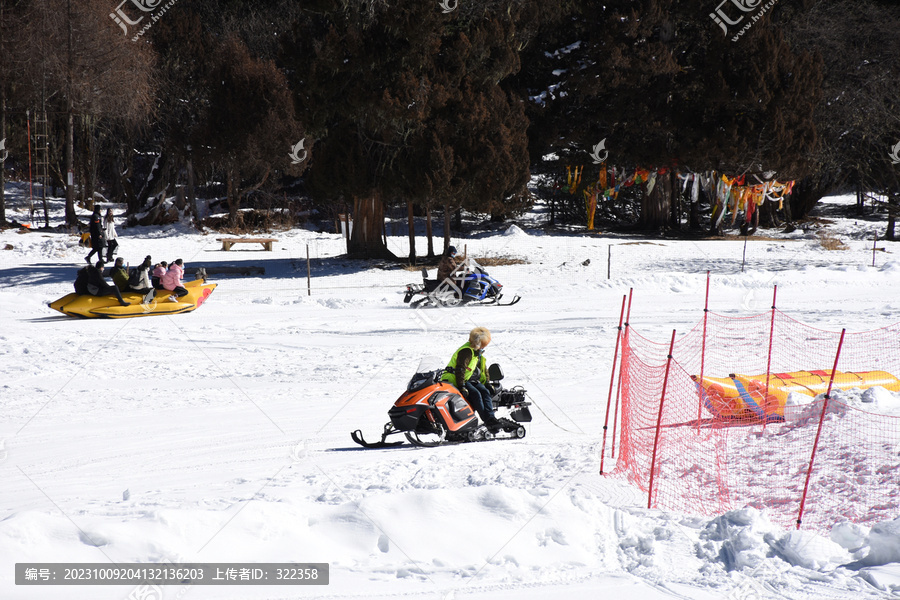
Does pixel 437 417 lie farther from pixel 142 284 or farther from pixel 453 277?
pixel 142 284

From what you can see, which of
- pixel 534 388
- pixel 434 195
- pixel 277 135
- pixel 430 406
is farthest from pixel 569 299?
pixel 277 135

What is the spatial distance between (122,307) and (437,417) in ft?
31.7

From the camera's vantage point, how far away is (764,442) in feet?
24.3

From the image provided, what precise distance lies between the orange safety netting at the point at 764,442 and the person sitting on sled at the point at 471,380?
1.34m

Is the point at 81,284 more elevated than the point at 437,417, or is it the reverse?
the point at 81,284

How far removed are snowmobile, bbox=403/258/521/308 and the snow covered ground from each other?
0.59 m

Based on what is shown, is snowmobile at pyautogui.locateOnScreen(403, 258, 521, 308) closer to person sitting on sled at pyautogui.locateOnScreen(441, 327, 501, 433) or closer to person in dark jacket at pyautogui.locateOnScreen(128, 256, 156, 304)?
person in dark jacket at pyautogui.locateOnScreen(128, 256, 156, 304)

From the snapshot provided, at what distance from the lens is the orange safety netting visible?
6020mm

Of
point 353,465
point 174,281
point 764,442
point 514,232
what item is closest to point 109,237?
point 174,281

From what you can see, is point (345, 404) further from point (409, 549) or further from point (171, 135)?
point (171, 135)

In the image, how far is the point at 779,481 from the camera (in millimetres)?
6434

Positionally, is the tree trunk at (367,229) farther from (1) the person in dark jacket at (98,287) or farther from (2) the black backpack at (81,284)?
(2) the black backpack at (81,284)

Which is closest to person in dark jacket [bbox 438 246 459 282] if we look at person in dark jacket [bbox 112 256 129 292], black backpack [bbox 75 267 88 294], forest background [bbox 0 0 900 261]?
forest background [bbox 0 0 900 261]

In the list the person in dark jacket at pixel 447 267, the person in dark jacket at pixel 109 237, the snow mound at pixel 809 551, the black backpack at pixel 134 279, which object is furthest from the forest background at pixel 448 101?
the snow mound at pixel 809 551
